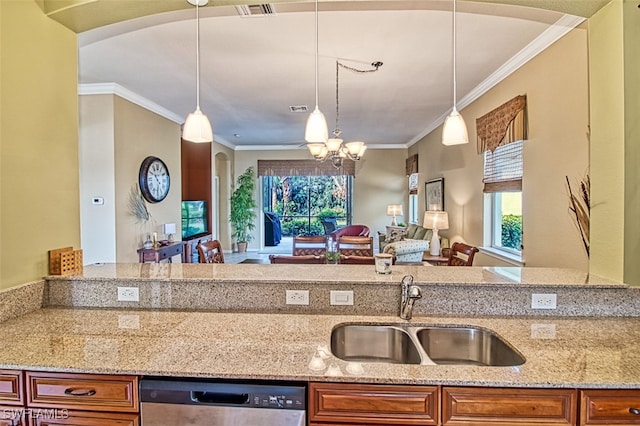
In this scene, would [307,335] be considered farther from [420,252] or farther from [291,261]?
[420,252]

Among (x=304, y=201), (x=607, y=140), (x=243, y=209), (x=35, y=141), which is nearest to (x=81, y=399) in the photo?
(x=35, y=141)

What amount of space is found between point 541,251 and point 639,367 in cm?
192

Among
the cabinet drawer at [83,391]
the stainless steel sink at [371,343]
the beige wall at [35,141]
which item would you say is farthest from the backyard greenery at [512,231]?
the beige wall at [35,141]

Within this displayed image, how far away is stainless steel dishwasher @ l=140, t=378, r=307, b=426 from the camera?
1.27 meters

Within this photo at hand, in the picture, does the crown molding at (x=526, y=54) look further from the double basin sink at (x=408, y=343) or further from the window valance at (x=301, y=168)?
the window valance at (x=301, y=168)

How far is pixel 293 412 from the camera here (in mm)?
1274

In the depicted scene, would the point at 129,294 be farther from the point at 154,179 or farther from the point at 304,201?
the point at 304,201

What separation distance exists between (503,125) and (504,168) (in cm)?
45

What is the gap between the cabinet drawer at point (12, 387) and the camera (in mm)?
1358

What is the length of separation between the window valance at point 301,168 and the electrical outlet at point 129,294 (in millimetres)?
7276

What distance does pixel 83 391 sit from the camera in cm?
135

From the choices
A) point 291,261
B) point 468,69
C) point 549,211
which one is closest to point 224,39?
point 291,261

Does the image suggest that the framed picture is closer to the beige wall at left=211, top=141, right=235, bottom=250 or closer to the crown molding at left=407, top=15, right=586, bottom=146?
the crown molding at left=407, top=15, right=586, bottom=146

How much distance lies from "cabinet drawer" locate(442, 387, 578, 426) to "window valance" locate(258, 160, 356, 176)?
7906 mm
